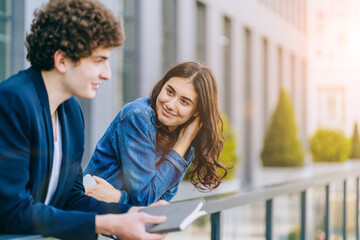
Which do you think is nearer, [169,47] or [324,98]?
[169,47]

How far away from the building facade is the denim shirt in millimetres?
333

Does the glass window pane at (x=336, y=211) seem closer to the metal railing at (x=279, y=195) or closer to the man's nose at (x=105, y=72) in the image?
the metal railing at (x=279, y=195)

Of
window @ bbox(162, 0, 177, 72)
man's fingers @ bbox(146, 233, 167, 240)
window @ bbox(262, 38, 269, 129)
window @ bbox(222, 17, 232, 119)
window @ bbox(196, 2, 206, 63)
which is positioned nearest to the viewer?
man's fingers @ bbox(146, 233, 167, 240)

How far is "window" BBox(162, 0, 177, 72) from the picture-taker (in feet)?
38.4

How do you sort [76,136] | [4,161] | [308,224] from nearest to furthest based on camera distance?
1. [4,161]
2. [76,136]
3. [308,224]

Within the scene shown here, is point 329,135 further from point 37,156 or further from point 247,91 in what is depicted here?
point 37,156

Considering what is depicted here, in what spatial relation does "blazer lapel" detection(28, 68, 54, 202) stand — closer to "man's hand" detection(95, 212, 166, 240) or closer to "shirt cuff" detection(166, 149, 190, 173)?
"man's hand" detection(95, 212, 166, 240)

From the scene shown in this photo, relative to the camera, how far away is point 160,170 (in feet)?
5.91

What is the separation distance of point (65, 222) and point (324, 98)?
2727 cm

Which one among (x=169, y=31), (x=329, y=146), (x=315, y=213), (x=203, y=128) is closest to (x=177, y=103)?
(x=203, y=128)

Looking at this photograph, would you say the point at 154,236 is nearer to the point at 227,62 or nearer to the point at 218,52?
the point at 218,52

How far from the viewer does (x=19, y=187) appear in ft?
4.43

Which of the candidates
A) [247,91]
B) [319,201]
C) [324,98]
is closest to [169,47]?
[247,91]

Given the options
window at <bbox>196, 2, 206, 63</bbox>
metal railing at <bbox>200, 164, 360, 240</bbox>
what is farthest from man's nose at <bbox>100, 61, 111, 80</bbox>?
window at <bbox>196, 2, 206, 63</bbox>
